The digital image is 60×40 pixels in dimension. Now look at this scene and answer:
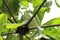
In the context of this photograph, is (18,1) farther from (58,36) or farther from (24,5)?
(58,36)

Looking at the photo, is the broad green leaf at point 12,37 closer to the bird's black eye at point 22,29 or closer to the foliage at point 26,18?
the foliage at point 26,18

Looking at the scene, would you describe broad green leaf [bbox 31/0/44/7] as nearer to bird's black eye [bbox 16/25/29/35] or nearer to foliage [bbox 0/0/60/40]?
foliage [bbox 0/0/60/40]

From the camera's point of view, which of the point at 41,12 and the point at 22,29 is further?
the point at 41,12

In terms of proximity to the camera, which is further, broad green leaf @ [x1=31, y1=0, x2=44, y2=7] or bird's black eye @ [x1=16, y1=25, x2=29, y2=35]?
broad green leaf @ [x1=31, y1=0, x2=44, y2=7]

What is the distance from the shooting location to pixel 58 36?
428 millimetres

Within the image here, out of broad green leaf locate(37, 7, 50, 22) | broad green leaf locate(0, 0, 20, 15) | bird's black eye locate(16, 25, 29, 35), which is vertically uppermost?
broad green leaf locate(0, 0, 20, 15)

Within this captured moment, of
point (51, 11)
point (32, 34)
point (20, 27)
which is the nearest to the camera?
point (20, 27)

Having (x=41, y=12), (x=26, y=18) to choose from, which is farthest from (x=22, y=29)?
(x=41, y=12)

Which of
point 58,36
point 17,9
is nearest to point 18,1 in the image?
point 17,9

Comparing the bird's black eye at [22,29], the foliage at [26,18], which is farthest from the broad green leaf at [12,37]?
the bird's black eye at [22,29]

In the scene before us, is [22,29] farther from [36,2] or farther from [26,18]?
[36,2]

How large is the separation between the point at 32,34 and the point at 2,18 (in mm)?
99

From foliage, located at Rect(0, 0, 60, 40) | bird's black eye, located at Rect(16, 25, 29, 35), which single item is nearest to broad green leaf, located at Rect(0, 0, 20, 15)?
foliage, located at Rect(0, 0, 60, 40)

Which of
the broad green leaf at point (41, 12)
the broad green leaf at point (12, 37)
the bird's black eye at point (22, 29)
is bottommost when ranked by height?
the broad green leaf at point (12, 37)
